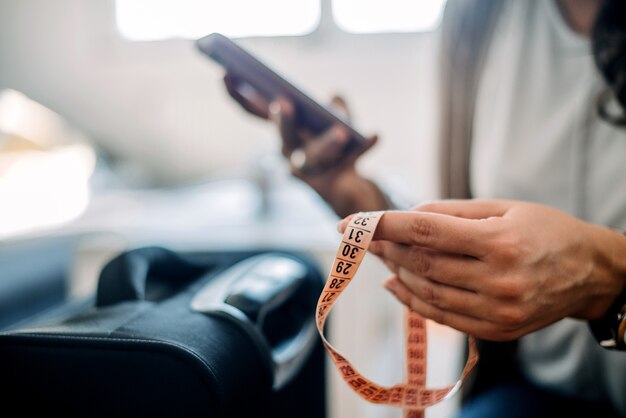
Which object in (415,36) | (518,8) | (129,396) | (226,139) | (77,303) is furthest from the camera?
(226,139)

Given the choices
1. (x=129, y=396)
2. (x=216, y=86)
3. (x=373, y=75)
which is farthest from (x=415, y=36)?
(x=129, y=396)

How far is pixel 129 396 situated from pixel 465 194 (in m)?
0.63

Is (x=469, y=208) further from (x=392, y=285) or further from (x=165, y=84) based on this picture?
(x=165, y=84)

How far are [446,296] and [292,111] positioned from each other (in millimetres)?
330

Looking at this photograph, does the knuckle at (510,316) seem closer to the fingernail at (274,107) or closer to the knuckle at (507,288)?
the knuckle at (507,288)

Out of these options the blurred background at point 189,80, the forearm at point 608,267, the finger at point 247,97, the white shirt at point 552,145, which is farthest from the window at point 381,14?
the forearm at point 608,267

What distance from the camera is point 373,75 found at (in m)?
2.05

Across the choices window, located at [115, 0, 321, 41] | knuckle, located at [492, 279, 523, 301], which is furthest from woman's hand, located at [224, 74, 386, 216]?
window, located at [115, 0, 321, 41]

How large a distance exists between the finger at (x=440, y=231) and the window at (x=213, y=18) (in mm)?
1857

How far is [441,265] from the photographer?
1.30 feet

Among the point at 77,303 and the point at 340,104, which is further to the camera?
the point at 340,104

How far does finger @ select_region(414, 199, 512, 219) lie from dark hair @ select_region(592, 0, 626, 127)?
31 cm

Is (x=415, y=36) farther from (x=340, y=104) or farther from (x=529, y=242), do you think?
(x=529, y=242)

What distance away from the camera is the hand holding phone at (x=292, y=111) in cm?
60
